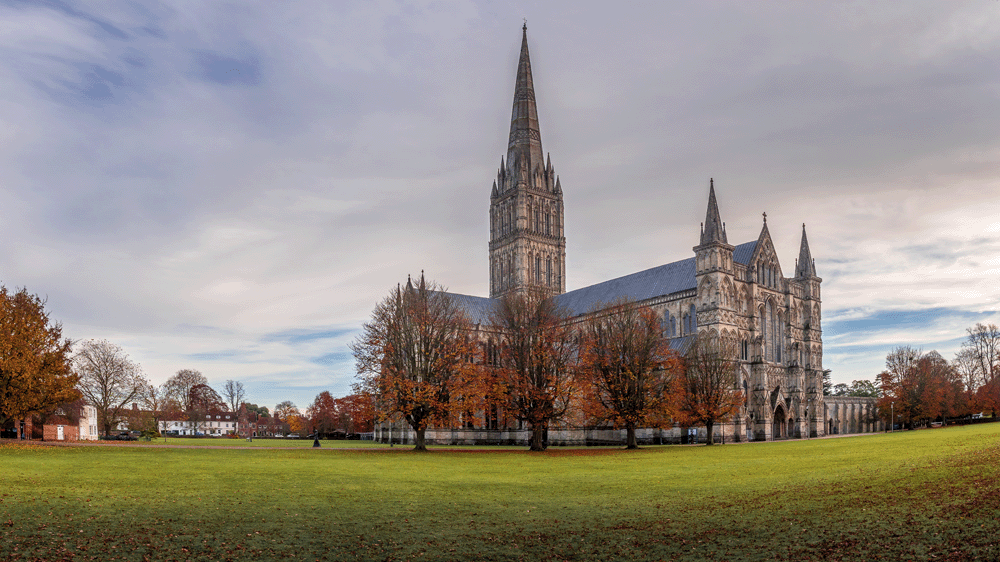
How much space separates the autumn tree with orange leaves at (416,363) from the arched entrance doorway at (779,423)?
3846cm

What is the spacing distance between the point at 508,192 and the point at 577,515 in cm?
8281

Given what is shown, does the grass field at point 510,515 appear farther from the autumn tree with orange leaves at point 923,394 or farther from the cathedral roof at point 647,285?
the autumn tree with orange leaves at point 923,394

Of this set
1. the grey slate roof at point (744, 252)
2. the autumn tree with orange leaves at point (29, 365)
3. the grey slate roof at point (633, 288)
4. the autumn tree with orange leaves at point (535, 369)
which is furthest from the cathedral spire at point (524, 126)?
the autumn tree with orange leaves at point (29, 365)

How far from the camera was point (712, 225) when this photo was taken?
71.2 metres

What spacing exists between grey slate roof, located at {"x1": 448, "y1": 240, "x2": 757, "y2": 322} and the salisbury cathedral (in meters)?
0.16

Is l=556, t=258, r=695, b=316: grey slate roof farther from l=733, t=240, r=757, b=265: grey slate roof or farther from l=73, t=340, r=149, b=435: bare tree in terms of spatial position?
l=73, t=340, r=149, b=435: bare tree

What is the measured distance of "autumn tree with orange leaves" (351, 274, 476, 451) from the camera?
4803cm

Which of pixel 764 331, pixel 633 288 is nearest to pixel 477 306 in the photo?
pixel 633 288

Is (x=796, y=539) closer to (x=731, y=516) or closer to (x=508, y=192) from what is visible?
(x=731, y=516)

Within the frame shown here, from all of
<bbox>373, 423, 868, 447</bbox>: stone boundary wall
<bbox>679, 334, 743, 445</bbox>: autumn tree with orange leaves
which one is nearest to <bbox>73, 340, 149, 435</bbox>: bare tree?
<bbox>373, 423, 868, 447</bbox>: stone boundary wall

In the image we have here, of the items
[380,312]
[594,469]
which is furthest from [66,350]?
[594,469]

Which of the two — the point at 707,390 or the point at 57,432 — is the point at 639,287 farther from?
the point at 57,432

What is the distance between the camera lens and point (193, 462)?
31.5 metres

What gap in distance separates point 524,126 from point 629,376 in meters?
54.5
